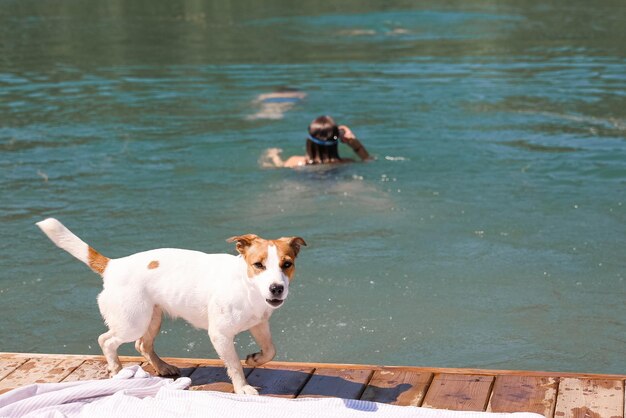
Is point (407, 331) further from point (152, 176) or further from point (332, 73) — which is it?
point (332, 73)

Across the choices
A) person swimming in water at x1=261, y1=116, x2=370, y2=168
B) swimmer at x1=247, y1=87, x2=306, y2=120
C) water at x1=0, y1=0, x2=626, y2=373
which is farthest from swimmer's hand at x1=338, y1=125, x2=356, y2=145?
swimmer at x1=247, y1=87, x2=306, y2=120

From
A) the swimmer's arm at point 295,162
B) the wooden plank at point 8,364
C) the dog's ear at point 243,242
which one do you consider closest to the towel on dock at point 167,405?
the wooden plank at point 8,364

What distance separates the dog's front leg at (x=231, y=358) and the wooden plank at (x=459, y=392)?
3.51ft

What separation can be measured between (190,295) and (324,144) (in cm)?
723

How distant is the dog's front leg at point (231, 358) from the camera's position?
17.5 ft

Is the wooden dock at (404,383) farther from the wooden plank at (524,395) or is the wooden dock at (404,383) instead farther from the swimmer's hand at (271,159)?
the swimmer's hand at (271,159)

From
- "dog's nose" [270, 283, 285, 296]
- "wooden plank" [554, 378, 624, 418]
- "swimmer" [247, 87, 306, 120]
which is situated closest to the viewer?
"dog's nose" [270, 283, 285, 296]

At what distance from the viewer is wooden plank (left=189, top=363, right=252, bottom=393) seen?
221 inches

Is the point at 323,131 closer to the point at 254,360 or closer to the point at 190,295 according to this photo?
the point at 254,360

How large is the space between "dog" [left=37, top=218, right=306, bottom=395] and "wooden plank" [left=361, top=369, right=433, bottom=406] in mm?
678

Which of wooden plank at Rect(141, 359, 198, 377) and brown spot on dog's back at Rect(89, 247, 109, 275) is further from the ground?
brown spot on dog's back at Rect(89, 247, 109, 275)

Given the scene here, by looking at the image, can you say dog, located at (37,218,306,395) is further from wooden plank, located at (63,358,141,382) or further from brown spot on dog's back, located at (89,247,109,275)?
wooden plank, located at (63,358,141,382)

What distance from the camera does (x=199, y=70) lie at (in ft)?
70.8

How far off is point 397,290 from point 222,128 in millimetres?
7368
